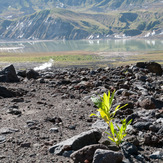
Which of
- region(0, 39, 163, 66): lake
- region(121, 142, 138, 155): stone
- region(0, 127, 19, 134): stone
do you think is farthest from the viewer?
region(0, 39, 163, 66): lake

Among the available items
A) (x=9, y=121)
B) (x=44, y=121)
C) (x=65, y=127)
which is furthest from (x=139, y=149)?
(x=9, y=121)

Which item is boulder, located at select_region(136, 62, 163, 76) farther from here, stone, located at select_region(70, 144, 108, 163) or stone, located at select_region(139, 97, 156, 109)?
stone, located at select_region(70, 144, 108, 163)

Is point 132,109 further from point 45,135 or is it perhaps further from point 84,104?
point 45,135

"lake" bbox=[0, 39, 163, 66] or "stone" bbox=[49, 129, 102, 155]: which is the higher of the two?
"lake" bbox=[0, 39, 163, 66]

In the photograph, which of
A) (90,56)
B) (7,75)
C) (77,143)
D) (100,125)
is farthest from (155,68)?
(90,56)

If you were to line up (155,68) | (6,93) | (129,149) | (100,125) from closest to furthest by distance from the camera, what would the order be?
1. (129,149)
2. (100,125)
3. (6,93)
4. (155,68)

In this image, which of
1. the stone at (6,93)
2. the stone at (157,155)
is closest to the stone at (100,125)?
the stone at (157,155)

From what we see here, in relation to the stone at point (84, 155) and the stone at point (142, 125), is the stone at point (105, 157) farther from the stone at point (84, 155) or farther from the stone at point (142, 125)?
the stone at point (142, 125)

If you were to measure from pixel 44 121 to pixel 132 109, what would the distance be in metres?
3.91

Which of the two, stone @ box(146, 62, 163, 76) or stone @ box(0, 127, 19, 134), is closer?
stone @ box(0, 127, 19, 134)

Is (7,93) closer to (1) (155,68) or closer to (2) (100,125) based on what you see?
(2) (100,125)


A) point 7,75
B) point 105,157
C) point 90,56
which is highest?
point 90,56

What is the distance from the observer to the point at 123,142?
5672mm

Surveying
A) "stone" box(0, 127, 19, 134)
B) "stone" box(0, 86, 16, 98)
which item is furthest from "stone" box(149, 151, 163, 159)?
"stone" box(0, 86, 16, 98)
